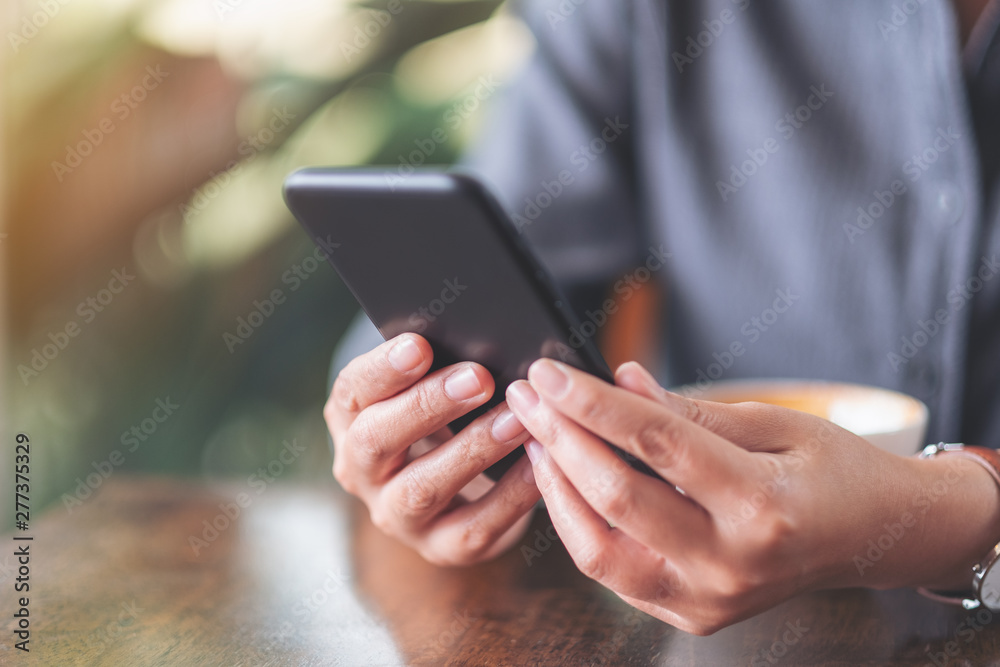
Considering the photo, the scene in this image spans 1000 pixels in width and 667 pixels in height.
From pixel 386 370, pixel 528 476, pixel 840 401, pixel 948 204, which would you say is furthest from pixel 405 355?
pixel 948 204

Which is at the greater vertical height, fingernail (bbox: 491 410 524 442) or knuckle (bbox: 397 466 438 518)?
fingernail (bbox: 491 410 524 442)

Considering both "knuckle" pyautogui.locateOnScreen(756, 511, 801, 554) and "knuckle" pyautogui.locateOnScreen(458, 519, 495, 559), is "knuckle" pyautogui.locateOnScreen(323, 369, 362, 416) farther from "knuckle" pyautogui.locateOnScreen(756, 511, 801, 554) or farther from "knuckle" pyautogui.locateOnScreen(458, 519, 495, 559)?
"knuckle" pyautogui.locateOnScreen(756, 511, 801, 554)

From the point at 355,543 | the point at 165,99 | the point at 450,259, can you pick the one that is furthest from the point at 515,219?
the point at 165,99

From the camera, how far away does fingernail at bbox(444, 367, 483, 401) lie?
0.48 metres

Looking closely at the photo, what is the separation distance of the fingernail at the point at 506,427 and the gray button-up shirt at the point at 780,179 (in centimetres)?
54

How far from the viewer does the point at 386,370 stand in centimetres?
51

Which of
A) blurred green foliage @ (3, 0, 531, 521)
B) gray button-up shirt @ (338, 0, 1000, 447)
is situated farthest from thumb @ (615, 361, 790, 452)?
blurred green foliage @ (3, 0, 531, 521)

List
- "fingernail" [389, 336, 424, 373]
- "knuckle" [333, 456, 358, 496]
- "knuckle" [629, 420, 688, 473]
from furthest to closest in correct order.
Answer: "knuckle" [333, 456, 358, 496] → "fingernail" [389, 336, 424, 373] → "knuckle" [629, 420, 688, 473]

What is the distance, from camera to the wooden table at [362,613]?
48 cm

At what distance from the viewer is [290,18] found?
4.85ft

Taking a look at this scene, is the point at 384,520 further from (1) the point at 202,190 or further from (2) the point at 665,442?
(1) the point at 202,190

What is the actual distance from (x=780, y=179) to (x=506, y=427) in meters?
0.64

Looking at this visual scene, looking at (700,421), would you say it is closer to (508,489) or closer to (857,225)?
(508,489)

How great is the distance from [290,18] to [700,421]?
1.32m
